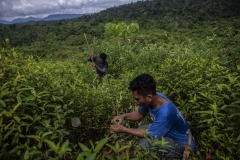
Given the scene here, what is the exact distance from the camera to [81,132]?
10.8 ft

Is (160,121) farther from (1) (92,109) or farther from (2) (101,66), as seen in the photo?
(2) (101,66)

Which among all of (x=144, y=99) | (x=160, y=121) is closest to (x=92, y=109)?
(x=144, y=99)

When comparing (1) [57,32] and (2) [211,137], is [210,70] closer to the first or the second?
(2) [211,137]

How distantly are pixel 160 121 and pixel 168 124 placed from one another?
0.36ft

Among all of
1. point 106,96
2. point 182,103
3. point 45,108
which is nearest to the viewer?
point 45,108

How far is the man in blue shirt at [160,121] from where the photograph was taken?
2773 mm

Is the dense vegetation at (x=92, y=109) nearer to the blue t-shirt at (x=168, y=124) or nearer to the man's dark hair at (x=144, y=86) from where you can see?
the blue t-shirt at (x=168, y=124)

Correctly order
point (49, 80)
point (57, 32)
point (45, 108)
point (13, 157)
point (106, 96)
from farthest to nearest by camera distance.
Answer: point (57, 32), point (106, 96), point (49, 80), point (45, 108), point (13, 157)

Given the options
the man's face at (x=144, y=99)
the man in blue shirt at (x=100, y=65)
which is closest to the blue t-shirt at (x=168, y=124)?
the man's face at (x=144, y=99)

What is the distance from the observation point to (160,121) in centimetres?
277

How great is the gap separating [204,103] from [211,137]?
1.52 ft

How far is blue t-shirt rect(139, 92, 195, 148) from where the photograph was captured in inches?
108

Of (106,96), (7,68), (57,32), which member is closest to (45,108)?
(7,68)

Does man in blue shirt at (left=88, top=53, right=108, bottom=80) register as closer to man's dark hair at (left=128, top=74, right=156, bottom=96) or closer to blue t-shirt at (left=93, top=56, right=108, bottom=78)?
blue t-shirt at (left=93, top=56, right=108, bottom=78)
